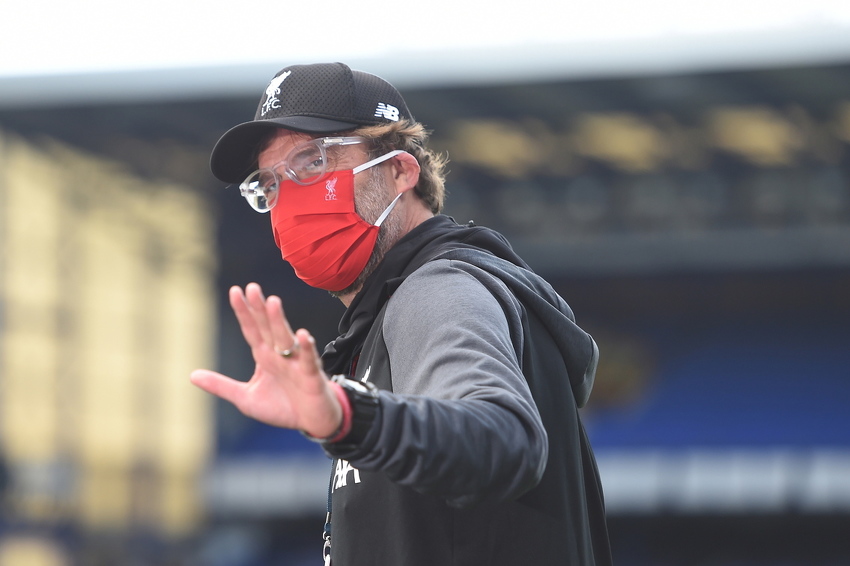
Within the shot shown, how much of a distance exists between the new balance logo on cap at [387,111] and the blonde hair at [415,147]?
0.6 inches

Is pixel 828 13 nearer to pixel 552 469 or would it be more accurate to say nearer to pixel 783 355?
pixel 783 355

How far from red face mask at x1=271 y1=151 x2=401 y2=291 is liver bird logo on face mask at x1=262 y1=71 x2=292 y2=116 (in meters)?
0.17

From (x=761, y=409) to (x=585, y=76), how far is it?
7.20 metres

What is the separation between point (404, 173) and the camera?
2365mm

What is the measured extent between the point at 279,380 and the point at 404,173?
92 cm

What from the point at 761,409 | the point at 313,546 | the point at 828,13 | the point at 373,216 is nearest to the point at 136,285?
the point at 313,546

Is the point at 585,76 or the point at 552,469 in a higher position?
the point at 585,76

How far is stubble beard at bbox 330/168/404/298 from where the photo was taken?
229 cm

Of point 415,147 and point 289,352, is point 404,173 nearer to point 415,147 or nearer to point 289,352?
point 415,147

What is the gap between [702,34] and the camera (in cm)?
1266

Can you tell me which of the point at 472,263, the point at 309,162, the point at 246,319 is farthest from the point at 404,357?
the point at 309,162

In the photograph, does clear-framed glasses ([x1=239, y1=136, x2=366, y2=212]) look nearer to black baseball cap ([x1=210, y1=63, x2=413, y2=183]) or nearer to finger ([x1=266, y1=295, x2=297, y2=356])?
black baseball cap ([x1=210, y1=63, x2=413, y2=183])

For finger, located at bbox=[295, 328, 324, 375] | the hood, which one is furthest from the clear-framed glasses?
finger, located at bbox=[295, 328, 324, 375]

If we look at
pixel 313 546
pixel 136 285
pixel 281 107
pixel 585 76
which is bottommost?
pixel 281 107
